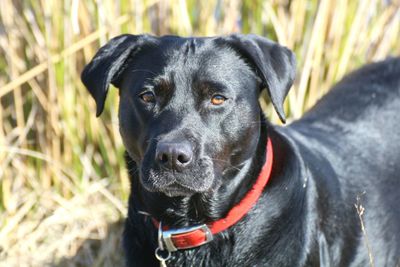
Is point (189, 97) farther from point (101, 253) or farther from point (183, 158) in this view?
point (101, 253)

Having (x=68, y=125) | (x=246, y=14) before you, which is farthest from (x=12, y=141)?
(x=246, y=14)

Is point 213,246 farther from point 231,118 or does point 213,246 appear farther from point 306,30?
point 306,30

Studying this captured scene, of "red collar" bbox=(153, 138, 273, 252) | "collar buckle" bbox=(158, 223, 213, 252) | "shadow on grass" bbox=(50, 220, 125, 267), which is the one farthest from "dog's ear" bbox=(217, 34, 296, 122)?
"shadow on grass" bbox=(50, 220, 125, 267)

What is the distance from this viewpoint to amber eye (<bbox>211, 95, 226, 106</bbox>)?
3.56 metres

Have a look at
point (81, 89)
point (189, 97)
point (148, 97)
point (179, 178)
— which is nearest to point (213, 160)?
point (179, 178)

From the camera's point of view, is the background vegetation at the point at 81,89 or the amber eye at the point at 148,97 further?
the background vegetation at the point at 81,89

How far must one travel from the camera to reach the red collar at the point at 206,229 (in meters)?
3.64

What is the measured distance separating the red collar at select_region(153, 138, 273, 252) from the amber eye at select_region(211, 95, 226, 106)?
1.31 feet

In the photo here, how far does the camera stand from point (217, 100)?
3.56m

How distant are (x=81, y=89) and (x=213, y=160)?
198cm

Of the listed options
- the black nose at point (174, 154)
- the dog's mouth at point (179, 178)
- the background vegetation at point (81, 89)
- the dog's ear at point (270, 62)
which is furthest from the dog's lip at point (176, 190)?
the background vegetation at point (81, 89)

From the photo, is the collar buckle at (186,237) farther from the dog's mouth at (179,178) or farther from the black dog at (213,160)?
the dog's mouth at (179,178)

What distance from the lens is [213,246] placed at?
12.0 ft

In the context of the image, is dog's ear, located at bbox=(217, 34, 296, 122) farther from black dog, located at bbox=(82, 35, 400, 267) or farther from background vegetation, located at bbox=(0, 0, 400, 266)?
background vegetation, located at bbox=(0, 0, 400, 266)
